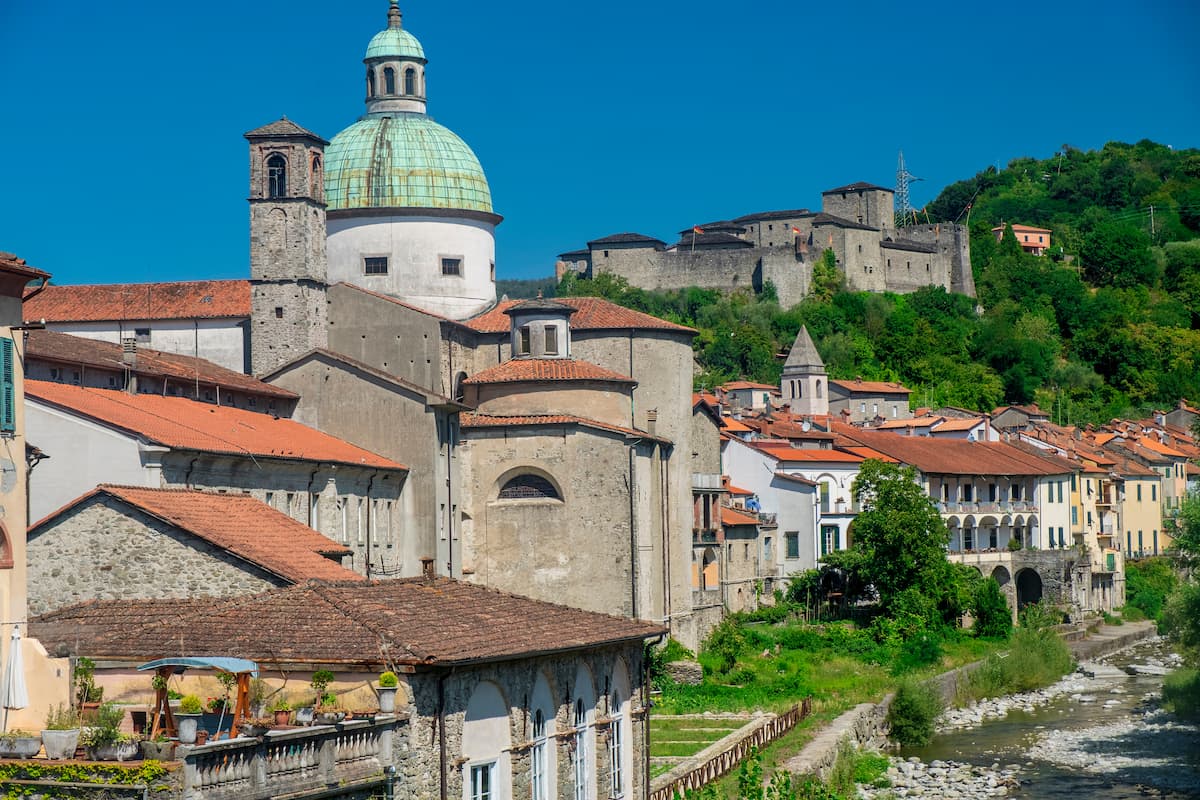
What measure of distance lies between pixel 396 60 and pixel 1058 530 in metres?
37.5

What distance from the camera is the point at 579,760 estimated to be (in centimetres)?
2359

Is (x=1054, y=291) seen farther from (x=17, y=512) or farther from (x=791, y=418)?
(x=17, y=512)

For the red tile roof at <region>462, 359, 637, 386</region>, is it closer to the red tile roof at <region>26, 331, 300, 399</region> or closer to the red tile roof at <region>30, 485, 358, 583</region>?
the red tile roof at <region>26, 331, 300, 399</region>

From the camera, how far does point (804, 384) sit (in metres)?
95.3

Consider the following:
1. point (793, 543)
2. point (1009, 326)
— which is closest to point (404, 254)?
point (793, 543)

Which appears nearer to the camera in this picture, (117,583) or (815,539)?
(117,583)

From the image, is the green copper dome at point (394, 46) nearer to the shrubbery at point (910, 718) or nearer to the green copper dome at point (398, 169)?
the green copper dome at point (398, 169)

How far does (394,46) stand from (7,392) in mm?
34158

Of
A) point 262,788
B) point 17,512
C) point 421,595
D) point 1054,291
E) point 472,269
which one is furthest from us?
point 1054,291

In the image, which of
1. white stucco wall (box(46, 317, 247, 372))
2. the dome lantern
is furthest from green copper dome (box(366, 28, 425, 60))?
white stucco wall (box(46, 317, 247, 372))

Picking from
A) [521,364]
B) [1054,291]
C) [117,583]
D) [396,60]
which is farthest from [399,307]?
[1054,291]

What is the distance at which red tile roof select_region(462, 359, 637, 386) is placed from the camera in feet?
148

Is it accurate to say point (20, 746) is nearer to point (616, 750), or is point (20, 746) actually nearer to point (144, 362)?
point (616, 750)

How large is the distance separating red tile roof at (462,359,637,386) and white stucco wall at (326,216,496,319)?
5.37 meters
